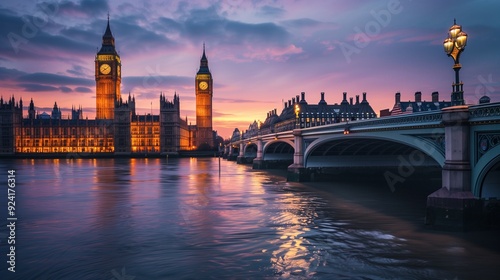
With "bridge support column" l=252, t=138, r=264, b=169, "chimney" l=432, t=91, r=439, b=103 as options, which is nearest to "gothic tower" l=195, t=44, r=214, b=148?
"chimney" l=432, t=91, r=439, b=103

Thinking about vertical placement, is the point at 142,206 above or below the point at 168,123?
below

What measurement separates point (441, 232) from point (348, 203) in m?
10.0

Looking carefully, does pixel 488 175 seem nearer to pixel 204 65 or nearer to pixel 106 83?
pixel 106 83

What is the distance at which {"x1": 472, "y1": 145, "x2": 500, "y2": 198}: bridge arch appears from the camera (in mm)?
14328

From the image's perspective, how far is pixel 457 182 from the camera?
15.5m

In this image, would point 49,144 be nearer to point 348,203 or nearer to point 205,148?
point 205,148

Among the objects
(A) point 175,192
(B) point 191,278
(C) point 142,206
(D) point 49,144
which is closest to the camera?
(B) point 191,278

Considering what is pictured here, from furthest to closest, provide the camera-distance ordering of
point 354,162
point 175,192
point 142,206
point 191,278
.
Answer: point 354,162 < point 175,192 < point 142,206 < point 191,278

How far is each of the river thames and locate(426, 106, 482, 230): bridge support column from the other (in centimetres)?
57

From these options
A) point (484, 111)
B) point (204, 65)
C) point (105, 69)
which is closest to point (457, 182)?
point (484, 111)

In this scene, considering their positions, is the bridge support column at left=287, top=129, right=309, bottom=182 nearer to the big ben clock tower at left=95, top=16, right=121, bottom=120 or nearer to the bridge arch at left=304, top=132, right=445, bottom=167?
the bridge arch at left=304, top=132, right=445, bottom=167

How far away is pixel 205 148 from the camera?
157625mm

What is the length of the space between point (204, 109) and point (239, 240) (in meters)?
161

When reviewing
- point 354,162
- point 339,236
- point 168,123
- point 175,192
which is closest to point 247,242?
point 339,236
